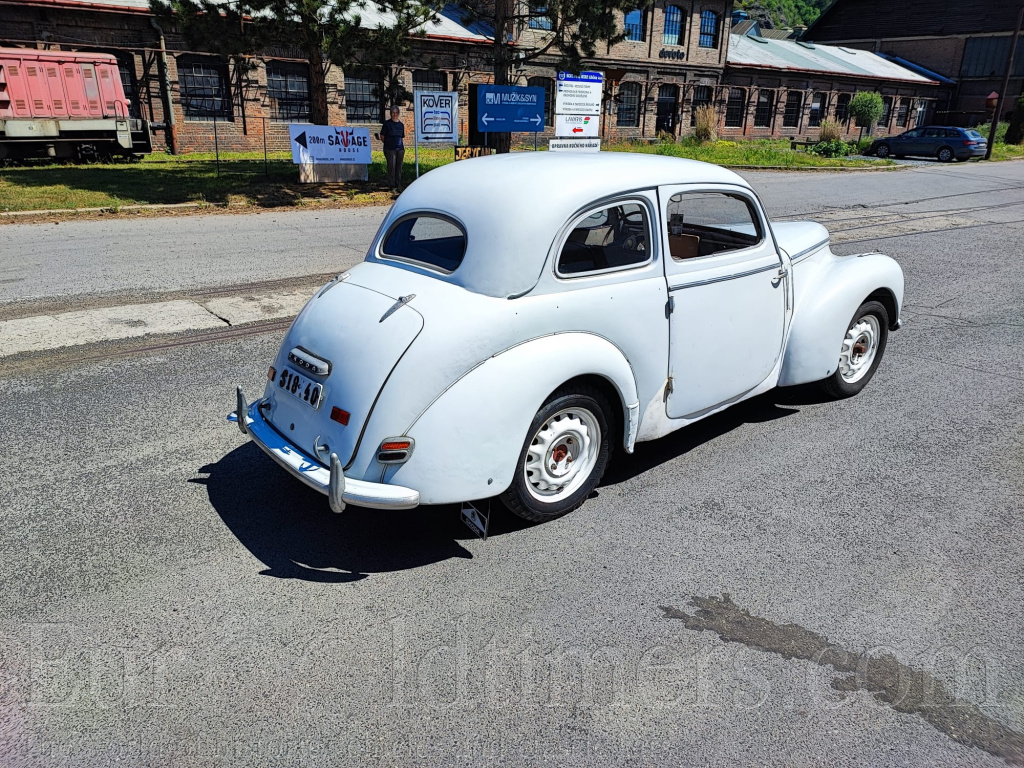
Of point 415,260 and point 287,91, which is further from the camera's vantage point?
point 287,91

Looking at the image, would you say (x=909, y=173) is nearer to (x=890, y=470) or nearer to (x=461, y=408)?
(x=890, y=470)

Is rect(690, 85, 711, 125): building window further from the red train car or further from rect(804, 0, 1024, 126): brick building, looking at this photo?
the red train car

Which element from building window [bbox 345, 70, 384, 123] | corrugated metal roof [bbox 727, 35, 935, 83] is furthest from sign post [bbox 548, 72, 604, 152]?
corrugated metal roof [bbox 727, 35, 935, 83]

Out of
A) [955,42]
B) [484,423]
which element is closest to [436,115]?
[484,423]

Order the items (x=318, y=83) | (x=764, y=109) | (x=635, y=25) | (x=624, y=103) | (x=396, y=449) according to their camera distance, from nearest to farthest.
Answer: (x=396, y=449)
(x=318, y=83)
(x=635, y=25)
(x=624, y=103)
(x=764, y=109)

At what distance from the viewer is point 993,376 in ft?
21.9

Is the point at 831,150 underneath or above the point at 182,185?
above

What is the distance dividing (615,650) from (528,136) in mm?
32339

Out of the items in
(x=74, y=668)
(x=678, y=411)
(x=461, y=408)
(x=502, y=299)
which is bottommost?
(x=74, y=668)

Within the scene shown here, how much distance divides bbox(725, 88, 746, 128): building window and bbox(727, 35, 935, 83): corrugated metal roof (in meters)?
1.59

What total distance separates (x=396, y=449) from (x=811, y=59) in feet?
161

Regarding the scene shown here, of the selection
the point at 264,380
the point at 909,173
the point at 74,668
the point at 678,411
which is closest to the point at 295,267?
the point at 264,380

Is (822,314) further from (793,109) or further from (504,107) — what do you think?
(793,109)

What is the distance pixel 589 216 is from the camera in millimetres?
4262
